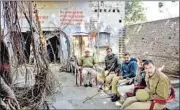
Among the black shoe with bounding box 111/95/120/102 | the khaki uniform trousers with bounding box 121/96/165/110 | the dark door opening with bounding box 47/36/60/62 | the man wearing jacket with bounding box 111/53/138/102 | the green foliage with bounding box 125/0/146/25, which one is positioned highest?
the green foliage with bounding box 125/0/146/25

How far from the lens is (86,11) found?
2.00 metres

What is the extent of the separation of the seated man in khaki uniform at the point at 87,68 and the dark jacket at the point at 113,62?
12 cm

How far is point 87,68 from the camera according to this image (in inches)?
100

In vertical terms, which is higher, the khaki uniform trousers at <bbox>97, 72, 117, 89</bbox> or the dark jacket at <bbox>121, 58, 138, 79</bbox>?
the dark jacket at <bbox>121, 58, 138, 79</bbox>

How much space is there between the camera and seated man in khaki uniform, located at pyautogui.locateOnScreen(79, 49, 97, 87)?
2268 millimetres

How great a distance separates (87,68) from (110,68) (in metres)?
0.33

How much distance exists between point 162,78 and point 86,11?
681 millimetres

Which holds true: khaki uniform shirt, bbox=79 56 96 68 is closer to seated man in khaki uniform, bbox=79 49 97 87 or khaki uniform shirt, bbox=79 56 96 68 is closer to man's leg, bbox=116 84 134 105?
seated man in khaki uniform, bbox=79 49 97 87

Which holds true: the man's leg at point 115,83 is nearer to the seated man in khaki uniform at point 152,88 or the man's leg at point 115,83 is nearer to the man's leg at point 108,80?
the man's leg at point 108,80

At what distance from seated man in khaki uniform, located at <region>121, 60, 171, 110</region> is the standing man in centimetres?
24

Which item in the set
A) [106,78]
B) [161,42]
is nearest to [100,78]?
[106,78]

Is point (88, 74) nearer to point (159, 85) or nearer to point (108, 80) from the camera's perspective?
point (108, 80)

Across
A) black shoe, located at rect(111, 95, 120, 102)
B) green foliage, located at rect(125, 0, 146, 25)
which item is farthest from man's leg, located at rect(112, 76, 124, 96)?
green foliage, located at rect(125, 0, 146, 25)

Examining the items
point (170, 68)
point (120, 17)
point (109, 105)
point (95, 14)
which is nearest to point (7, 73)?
point (95, 14)
